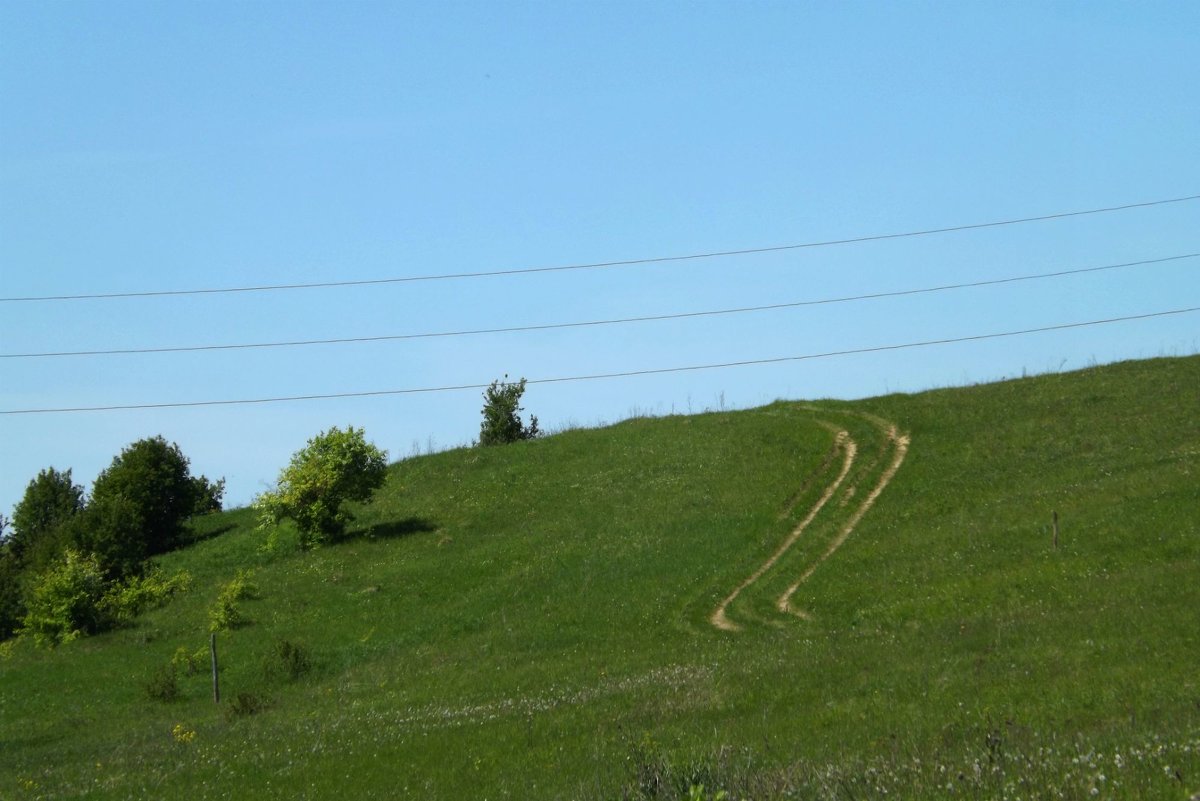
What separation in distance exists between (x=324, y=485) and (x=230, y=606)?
12.2 meters

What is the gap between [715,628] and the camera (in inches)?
1470

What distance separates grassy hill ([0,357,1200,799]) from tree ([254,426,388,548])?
197 cm

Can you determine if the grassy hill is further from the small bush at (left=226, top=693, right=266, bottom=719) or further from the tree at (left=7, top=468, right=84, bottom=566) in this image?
the tree at (left=7, top=468, right=84, bottom=566)

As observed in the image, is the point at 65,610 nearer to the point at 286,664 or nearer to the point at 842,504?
the point at 286,664

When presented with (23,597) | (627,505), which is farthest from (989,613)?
(23,597)

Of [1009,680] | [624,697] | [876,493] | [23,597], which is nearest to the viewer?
[1009,680]

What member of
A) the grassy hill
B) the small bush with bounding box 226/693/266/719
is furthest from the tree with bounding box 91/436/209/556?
the small bush with bounding box 226/693/266/719

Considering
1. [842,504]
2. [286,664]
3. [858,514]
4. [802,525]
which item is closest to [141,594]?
[286,664]

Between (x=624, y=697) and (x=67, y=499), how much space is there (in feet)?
273

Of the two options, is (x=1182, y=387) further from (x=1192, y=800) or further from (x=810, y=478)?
(x=1192, y=800)

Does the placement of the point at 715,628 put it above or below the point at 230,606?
below

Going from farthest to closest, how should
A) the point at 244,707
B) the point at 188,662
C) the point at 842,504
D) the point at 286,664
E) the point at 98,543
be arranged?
the point at 98,543 < the point at 842,504 < the point at 188,662 < the point at 286,664 < the point at 244,707

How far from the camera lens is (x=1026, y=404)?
60531 millimetres

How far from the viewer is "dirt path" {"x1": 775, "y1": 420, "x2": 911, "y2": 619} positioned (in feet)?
127
